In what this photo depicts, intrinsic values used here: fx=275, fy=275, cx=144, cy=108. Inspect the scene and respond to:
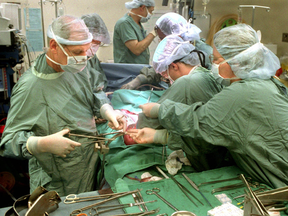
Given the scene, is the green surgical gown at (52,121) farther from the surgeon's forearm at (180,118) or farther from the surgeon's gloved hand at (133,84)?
the surgeon's gloved hand at (133,84)

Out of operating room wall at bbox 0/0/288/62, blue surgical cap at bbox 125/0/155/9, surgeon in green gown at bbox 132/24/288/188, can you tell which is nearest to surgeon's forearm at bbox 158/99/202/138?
surgeon in green gown at bbox 132/24/288/188

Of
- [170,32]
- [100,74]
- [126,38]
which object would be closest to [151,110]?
[170,32]

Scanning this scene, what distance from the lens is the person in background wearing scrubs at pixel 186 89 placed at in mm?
1818

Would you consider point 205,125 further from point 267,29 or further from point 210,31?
point 267,29

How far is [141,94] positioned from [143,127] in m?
0.89

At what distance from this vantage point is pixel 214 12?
534 centimetres

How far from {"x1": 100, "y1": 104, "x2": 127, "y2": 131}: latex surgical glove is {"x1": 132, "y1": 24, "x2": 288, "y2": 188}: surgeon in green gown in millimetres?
565

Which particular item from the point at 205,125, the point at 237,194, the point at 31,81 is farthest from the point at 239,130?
the point at 31,81

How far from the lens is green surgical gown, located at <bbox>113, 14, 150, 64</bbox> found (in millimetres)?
3453

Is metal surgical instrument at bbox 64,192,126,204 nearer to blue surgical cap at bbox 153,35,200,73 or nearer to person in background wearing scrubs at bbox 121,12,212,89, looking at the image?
blue surgical cap at bbox 153,35,200,73

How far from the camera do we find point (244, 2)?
211 inches

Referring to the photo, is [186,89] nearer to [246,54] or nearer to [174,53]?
[174,53]

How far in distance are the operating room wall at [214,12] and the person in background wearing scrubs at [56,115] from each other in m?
2.94

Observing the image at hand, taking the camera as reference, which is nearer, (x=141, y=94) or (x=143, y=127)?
(x=143, y=127)
